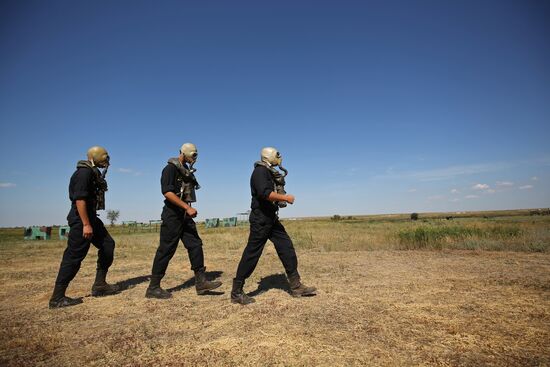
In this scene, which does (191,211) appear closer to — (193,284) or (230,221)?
(193,284)

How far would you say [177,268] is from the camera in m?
8.05

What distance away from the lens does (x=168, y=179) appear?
499 centimetres

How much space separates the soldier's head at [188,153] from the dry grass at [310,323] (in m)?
2.31

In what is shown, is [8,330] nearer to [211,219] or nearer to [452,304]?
[452,304]

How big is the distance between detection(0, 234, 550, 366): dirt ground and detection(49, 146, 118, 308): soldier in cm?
32

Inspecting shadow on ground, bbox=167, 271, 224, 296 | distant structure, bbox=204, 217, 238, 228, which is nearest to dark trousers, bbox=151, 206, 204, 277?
shadow on ground, bbox=167, 271, 224, 296

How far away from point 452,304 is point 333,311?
1.60 metres

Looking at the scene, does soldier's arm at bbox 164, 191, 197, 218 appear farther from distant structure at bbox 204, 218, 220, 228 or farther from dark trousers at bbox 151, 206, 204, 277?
distant structure at bbox 204, 218, 220, 228

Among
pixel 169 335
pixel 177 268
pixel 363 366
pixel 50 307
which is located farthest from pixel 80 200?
pixel 363 366

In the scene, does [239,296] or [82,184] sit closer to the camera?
[239,296]

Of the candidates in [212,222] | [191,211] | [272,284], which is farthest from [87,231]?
[212,222]

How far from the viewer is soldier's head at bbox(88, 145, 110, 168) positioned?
505 centimetres

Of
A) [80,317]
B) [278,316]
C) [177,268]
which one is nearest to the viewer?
[278,316]

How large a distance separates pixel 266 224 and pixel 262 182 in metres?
0.67
